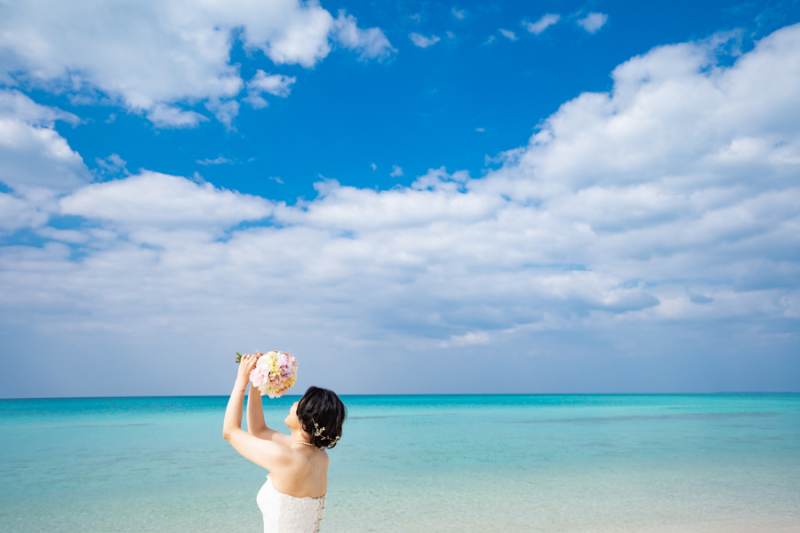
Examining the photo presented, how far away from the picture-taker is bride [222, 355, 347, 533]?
2.61 metres

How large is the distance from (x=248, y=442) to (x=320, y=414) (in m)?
0.40

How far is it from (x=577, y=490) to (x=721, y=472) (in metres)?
4.28

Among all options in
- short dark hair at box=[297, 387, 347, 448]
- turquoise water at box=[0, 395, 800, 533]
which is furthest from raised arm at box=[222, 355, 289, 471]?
turquoise water at box=[0, 395, 800, 533]

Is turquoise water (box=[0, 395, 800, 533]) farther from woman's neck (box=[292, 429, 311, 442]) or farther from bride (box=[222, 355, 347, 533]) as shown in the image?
woman's neck (box=[292, 429, 311, 442])

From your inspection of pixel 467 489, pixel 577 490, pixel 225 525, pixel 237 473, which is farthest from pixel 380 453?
pixel 225 525

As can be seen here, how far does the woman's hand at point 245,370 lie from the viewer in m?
2.60

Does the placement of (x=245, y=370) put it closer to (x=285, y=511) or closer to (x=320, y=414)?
(x=320, y=414)

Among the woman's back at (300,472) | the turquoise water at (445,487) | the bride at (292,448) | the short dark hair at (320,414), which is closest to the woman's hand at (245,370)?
A: the bride at (292,448)

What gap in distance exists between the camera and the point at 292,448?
268 centimetres

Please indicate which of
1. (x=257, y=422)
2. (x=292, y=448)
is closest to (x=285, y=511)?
(x=292, y=448)

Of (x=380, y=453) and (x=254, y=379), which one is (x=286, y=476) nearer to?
(x=254, y=379)

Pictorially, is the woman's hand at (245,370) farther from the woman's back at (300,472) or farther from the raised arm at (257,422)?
the woman's back at (300,472)

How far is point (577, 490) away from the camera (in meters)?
9.88

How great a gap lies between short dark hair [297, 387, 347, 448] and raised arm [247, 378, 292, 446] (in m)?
0.14
